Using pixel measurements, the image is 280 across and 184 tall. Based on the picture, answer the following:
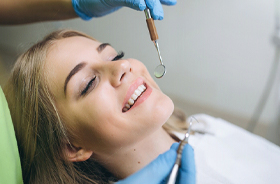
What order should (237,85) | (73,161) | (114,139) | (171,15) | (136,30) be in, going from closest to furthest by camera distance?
(114,139)
(73,161)
(136,30)
(171,15)
(237,85)

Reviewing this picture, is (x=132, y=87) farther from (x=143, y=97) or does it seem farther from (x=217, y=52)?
(x=217, y=52)

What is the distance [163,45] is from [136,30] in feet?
0.58

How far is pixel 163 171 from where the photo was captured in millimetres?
609

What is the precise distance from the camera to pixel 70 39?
32.3 inches

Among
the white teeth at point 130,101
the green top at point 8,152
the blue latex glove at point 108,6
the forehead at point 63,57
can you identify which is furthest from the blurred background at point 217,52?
the green top at point 8,152

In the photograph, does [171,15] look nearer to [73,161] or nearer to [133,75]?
[133,75]

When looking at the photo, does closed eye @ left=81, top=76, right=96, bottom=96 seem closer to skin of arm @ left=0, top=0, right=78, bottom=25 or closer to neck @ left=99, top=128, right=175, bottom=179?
neck @ left=99, top=128, right=175, bottom=179

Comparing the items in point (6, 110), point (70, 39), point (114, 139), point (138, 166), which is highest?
point (70, 39)

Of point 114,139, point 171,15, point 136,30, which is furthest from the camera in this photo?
point 171,15

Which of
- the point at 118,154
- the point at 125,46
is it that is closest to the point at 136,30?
the point at 125,46

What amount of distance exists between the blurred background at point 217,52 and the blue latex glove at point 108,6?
11 centimetres

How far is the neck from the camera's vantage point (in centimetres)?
81

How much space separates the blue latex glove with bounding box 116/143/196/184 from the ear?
225 millimetres

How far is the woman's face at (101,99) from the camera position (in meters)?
0.69
